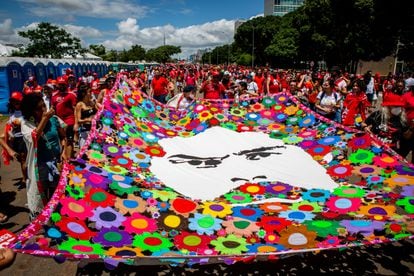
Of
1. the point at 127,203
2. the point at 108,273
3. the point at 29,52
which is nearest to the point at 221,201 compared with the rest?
the point at 127,203

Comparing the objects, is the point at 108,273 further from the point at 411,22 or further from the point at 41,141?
the point at 411,22

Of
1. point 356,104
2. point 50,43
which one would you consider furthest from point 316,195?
point 50,43

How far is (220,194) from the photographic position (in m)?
4.59

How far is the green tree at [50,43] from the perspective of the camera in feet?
222

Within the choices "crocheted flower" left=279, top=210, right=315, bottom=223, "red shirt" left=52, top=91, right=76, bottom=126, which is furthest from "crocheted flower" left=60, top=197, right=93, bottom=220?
"red shirt" left=52, top=91, right=76, bottom=126

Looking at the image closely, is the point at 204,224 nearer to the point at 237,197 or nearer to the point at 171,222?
the point at 171,222

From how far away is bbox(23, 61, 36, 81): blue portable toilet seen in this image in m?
18.7

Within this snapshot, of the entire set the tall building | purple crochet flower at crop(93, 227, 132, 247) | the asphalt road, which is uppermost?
the tall building

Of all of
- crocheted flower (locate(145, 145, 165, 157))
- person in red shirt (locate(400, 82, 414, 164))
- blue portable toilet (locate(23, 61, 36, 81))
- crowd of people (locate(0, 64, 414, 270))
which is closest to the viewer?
crowd of people (locate(0, 64, 414, 270))

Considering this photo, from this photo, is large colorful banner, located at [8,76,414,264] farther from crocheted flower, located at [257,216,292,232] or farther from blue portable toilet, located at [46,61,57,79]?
blue portable toilet, located at [46,61,57,79]

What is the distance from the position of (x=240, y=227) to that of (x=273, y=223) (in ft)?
1.24

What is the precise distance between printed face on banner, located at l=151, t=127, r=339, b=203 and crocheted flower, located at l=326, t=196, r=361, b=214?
455 millimetres

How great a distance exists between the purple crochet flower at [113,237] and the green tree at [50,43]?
240 ft

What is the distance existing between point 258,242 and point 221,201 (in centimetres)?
108
